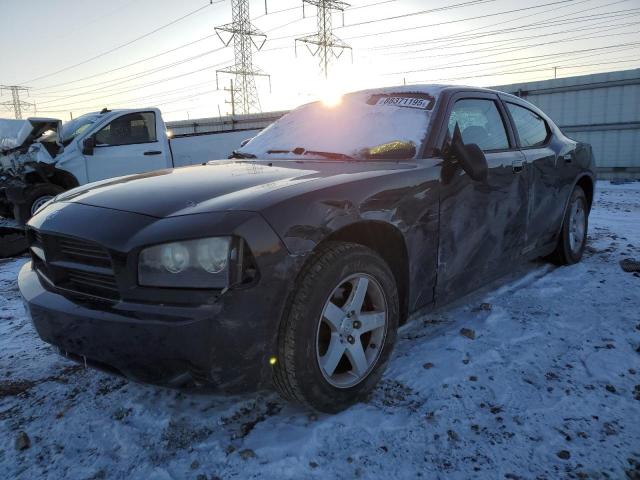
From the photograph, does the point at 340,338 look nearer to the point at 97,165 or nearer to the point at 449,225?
the point at 449,225

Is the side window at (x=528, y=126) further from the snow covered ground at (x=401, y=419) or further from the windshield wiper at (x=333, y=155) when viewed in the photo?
the windshield wiper at (x=333, y=155)

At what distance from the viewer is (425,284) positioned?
264cm

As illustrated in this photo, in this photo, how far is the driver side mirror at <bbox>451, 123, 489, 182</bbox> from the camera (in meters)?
2.57

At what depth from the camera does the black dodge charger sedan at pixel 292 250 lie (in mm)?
1771

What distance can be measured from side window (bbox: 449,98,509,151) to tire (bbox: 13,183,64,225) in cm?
612

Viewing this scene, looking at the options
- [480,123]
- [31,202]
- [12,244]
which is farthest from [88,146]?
[480,123]

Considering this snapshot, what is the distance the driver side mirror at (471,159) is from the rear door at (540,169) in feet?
3.69

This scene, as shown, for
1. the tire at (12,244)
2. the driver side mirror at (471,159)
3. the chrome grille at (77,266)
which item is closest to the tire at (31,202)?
the tire at (12,244)

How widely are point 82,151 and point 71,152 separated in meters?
0.16

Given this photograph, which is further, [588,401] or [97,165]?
[97,165]

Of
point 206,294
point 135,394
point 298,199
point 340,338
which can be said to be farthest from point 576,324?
point 135,394

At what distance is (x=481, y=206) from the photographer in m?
2.98

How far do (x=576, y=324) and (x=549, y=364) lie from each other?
2.30ft

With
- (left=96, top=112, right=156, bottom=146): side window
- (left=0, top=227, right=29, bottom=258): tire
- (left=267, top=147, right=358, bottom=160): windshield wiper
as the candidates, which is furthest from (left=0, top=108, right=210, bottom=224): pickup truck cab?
(left=267, top=147, right=358, bottom=160): windshield wiper
